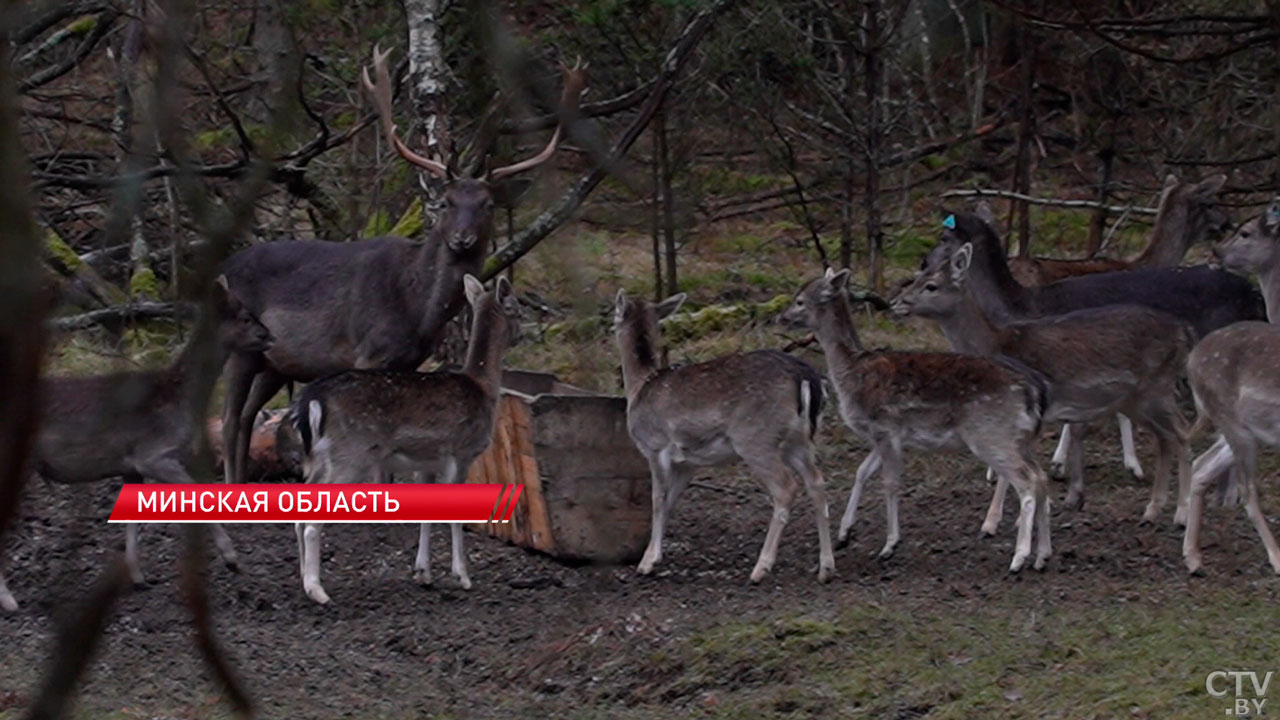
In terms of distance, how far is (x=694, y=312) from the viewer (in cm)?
1266

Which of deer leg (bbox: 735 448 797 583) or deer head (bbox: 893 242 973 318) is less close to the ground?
deer head (bbox: 893 242 973 318)

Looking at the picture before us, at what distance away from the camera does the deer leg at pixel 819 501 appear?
7.79 meters

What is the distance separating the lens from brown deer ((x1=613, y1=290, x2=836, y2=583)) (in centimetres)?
794

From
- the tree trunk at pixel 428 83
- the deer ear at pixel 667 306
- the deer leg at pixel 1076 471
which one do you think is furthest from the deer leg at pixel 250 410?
the deer leg at pixel 1076 471

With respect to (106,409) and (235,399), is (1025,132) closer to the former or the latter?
(235,399)

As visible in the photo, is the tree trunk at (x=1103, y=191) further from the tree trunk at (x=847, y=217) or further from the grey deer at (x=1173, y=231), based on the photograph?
the tree trunk at (x=847, y=217)

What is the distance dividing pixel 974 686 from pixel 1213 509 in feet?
10.4

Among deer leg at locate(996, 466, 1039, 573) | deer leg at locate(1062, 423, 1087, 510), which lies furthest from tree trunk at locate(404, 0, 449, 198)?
deer leg at locate(1062, 423, 1087, 510)

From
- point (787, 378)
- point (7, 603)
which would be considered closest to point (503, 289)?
point (787, 378)

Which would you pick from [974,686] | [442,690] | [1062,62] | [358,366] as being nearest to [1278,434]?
[974,686]

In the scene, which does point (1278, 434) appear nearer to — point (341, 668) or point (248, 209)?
point (341, 668)

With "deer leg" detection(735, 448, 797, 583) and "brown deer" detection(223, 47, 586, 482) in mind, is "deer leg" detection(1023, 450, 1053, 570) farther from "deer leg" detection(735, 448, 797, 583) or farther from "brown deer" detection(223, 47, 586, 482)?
"brown deer" detection(223, 47, 586, 482)

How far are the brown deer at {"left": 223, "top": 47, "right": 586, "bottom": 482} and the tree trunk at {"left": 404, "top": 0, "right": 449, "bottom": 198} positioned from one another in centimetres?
16

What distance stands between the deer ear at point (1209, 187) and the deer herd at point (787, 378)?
1.30 m
